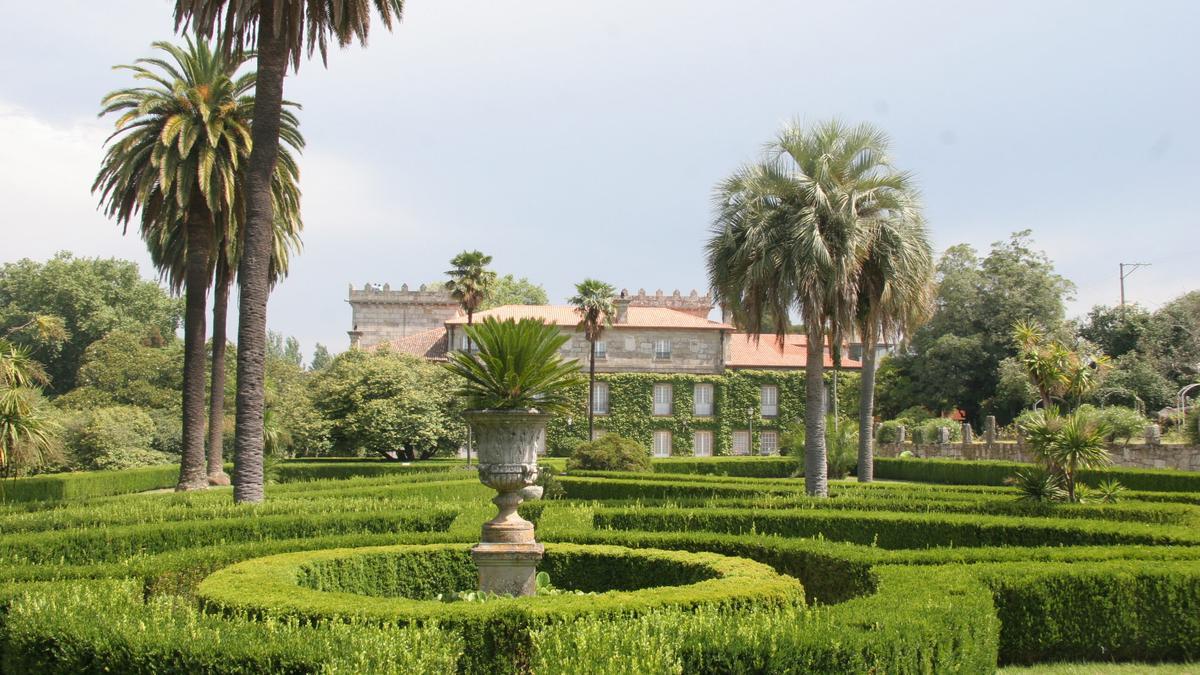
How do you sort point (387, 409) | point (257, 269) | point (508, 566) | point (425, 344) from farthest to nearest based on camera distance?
point (425, 344) < point (387, 409) < point (257, 269) < point (508, 566)

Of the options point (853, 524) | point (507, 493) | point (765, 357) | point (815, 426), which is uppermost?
point (765, 357)

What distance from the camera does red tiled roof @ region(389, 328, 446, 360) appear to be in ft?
185

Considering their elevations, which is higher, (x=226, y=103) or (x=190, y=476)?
(x=226, y=103)

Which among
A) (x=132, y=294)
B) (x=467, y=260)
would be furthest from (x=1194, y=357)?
(x=132, y=294)

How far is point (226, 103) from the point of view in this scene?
76.8 ft

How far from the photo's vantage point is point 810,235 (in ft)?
63.0

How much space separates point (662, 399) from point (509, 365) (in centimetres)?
4470

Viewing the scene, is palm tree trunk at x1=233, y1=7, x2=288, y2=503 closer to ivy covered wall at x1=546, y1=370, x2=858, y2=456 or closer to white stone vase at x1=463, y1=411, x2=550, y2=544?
white stone vase at x1=463, y1=411, x2=550, y2=544

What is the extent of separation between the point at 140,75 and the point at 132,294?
158ft

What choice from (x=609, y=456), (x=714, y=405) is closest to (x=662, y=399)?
(x=714, y=405)

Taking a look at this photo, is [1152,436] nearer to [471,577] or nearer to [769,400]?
[769,400]

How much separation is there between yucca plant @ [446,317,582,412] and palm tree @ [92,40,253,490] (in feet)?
45.3

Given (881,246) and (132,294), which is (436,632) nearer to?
(881,246)

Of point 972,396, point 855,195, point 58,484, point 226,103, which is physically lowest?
point 58,484
